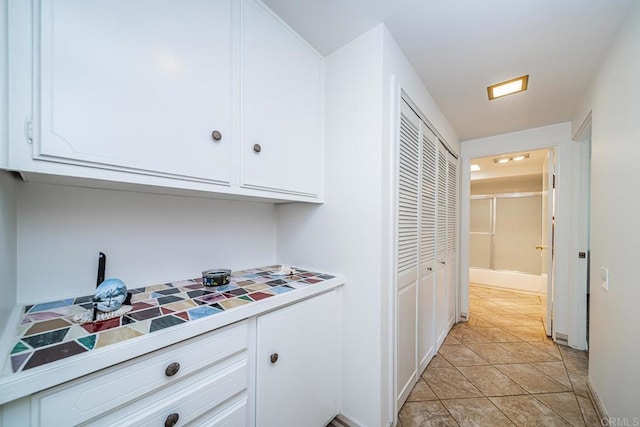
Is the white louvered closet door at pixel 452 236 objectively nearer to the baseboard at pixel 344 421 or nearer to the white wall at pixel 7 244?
the baseboard at pixel 344 421

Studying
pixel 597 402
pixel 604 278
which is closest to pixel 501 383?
pixel 597 402

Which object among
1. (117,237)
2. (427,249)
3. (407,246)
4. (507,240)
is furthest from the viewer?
(507,240)

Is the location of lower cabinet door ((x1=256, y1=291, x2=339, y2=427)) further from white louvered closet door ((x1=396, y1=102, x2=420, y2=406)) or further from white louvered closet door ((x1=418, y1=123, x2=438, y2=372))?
white louvered closet door ((x1=418, y1=123, x2=438, y2=372))

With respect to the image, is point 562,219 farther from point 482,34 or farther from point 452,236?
point 482,34

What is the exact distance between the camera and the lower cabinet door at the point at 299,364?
102cm

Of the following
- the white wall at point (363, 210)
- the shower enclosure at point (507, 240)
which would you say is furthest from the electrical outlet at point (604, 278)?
the shower enclosure at point (507, 240)

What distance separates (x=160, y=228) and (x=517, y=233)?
600 cm

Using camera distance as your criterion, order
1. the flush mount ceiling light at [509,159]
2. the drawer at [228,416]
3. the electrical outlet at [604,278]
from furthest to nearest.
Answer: the flush mount ceiling light at [509,159], the electrical outlet at [604,278], the drawer at [228,416]

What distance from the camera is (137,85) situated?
830mm

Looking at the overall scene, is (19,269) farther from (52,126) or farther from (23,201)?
(52,126)

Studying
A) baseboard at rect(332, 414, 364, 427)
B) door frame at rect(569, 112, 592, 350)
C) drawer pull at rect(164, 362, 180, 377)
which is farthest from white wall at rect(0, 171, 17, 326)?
door frame at rect(569, 112, 592, 350)

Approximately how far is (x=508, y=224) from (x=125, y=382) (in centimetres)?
615

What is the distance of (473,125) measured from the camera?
258cm

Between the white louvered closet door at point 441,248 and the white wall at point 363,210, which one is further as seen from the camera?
the white louvered closet door at point 441,248
